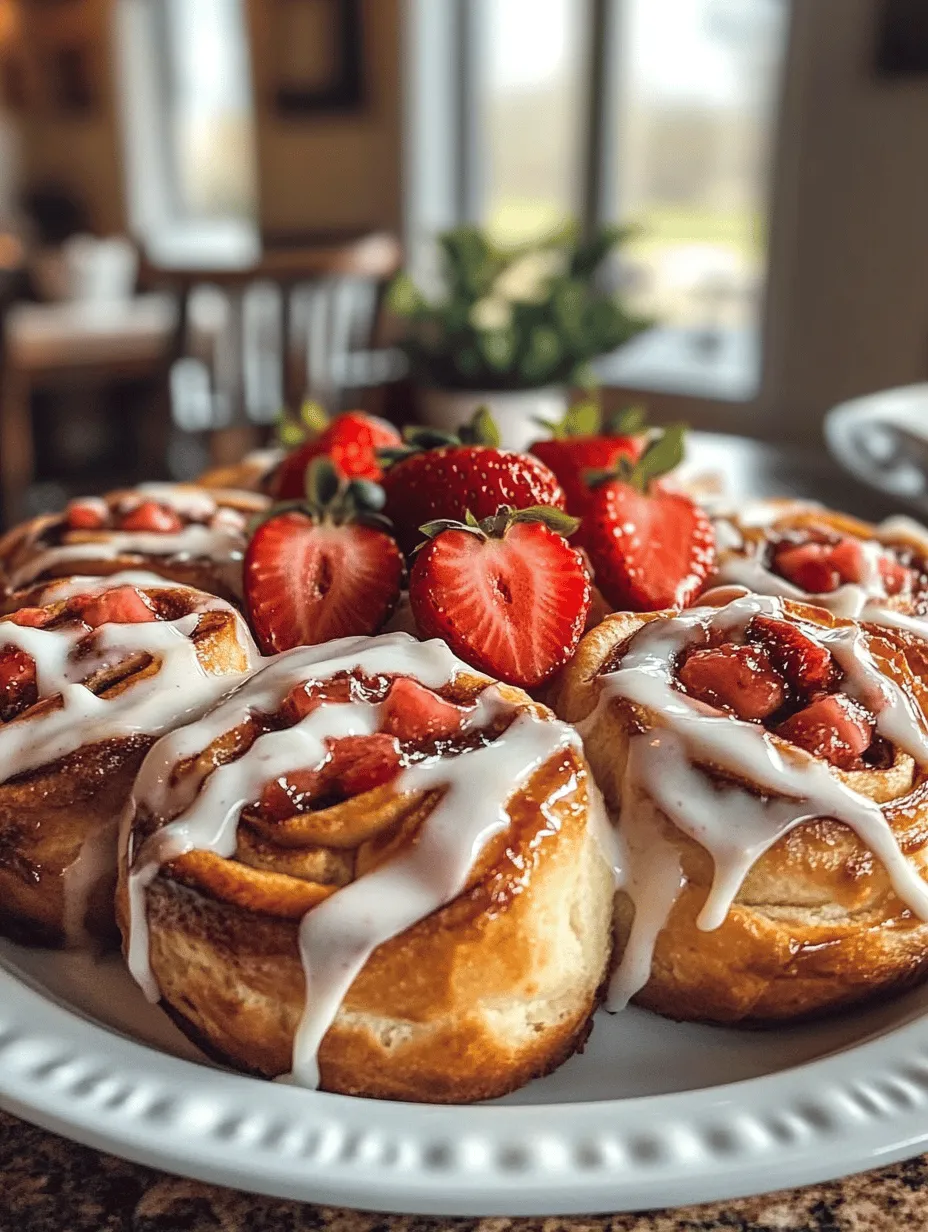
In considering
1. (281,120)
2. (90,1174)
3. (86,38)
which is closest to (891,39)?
(281,120)

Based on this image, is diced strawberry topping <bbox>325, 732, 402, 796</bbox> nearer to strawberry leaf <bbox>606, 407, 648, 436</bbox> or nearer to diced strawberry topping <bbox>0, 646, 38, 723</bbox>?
diced strawberry topping <bbox>0, 646, 38, 723</bbox>

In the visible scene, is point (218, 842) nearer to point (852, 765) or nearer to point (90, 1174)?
point (90, 1174)

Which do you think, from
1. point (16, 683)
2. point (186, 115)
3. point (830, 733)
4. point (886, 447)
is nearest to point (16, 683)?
point (16, 683)

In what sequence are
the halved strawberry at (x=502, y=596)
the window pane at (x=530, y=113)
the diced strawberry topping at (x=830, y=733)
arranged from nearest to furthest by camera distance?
the diced strawberry topping at (x=830, y=733)
the halved strawberry at (x=502, y=596)
the window pane at (x=530, y=113)

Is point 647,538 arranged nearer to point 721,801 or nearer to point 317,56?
point 721,801

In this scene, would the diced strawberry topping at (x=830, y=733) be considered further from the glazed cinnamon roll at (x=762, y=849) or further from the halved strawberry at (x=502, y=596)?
the halved strawberry at (x=502, y=596)

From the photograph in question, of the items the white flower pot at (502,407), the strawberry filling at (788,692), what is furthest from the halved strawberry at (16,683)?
the white flower pot at (502,407)
